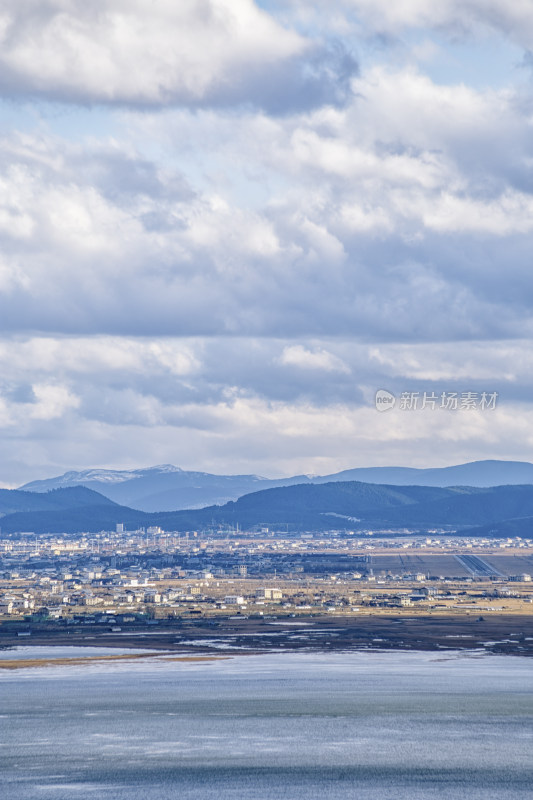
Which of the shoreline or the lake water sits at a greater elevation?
the shoreline

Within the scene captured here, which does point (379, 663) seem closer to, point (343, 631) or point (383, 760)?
point (343, 631)

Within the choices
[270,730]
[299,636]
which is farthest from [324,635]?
[270,730]

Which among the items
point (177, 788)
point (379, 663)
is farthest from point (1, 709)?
point (379, 663)

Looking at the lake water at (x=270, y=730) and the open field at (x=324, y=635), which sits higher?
the open field at (x=324, y=635)

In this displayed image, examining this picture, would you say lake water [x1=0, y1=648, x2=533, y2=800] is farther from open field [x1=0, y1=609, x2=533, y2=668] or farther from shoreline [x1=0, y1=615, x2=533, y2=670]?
open field [x1=0, y1=609, x2=533, y2=668]

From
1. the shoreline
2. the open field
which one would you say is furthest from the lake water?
the open field

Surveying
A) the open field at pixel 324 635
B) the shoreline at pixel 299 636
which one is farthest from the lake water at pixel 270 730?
the open field at pixel 324 635

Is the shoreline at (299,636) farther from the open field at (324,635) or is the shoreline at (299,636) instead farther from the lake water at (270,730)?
the lake water at (270,730)

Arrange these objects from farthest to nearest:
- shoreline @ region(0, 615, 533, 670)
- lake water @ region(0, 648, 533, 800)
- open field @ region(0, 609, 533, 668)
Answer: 1. open field @ region(0, 609, 533, 668)
2. shoreline @ region(0, 615, 533, 670)
3. lake water @ region(0, 648, 533, 800)

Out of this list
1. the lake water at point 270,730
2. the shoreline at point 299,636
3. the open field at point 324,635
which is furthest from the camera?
the open field at point 324,635
